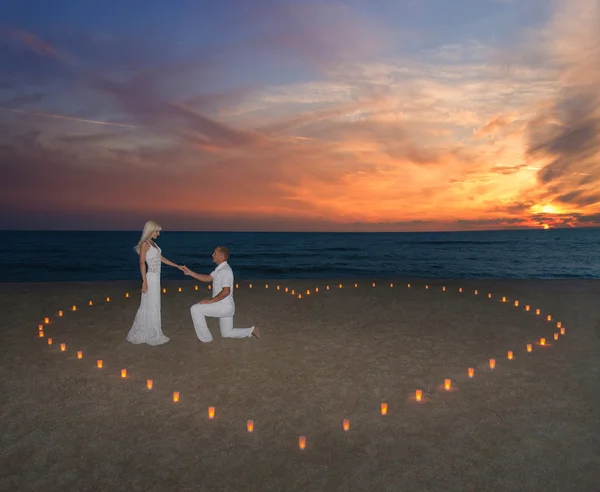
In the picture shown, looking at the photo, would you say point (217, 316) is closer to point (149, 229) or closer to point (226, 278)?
point (226, 278)

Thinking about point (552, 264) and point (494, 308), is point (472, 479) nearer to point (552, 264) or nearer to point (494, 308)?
point (494, 308)

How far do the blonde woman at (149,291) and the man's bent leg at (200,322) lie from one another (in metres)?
0.87

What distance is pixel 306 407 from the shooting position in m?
7.13

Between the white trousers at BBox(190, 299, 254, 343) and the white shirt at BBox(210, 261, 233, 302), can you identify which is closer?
the white shirt at BBox(210, 261, 233, 302)

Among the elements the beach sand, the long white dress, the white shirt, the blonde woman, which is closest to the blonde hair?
the blonde woman

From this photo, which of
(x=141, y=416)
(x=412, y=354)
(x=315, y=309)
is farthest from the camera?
(x=315, y=309)

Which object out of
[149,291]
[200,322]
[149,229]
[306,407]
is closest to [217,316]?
[200,322]

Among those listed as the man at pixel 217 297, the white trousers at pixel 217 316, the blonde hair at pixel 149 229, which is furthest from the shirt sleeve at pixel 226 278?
the blonde hair at pixel 149 229

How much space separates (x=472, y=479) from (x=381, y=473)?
1.05 metres

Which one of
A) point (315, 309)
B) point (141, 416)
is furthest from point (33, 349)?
point (315, 309)

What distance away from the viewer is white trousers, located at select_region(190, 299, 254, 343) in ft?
34.1

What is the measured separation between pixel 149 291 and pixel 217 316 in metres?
1.66

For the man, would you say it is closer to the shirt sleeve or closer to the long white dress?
the shirt sleeve

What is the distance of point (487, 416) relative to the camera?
6.79 m
